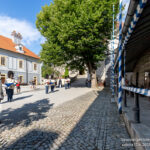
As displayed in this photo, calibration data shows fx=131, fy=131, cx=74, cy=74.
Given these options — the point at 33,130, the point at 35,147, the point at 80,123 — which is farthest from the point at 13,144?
the point at 80,123

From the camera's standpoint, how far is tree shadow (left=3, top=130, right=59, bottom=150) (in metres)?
2.78

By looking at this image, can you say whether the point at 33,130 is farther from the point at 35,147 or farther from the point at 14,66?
the point at 14,66

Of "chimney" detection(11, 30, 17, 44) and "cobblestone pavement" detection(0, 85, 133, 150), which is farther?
"chimney" detection(11, 30, 17, 44)

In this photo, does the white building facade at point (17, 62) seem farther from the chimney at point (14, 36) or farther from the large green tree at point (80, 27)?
the large green tree at point (80, 27)

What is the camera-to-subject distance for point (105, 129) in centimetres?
372

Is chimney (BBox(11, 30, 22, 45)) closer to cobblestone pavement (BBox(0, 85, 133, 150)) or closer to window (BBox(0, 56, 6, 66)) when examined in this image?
window (BBox(0, 56, 6, 66))

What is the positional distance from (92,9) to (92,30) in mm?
2359

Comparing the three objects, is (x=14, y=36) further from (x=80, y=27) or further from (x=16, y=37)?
(x=80, y=27)

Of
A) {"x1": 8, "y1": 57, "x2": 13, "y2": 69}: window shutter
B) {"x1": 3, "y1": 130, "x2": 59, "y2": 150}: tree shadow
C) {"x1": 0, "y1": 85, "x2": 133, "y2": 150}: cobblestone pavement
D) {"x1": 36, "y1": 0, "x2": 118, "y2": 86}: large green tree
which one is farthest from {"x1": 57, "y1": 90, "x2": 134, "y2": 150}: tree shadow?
{"x1": 8, "y1": 57, "x2": 13, "y2": 69}: window shutter

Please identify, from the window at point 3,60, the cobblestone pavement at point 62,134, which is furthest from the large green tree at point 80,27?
the window at point 3,60

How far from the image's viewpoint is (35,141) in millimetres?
3031

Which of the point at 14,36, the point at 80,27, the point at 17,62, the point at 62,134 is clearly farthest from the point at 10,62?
Answer: the point at 62,134

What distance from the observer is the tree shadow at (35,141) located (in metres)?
2.78

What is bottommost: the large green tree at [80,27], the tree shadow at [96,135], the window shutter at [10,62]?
the tree shadow at [96,135]
